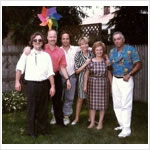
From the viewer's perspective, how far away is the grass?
17.3 feet

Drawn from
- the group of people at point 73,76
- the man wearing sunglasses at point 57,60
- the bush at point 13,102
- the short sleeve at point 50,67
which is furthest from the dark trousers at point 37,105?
the bush at point 13,102

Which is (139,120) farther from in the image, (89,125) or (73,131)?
(73,131)

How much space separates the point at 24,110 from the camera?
305 inches

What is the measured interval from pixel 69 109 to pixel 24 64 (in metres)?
1.57

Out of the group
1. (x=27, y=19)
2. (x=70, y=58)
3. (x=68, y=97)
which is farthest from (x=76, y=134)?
(x=27, y=19)

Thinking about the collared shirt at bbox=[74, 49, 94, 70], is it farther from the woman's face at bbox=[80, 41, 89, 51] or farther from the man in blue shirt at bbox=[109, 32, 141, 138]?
the man in blue shirt at bbox=[109, 32, 141, 138]

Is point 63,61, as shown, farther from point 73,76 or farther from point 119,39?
point 119,39

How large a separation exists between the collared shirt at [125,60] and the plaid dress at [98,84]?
1.22 feet

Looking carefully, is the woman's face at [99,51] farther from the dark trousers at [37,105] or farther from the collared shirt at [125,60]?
the dark trousers at [37,105]

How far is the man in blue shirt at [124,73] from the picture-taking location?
5.35 m

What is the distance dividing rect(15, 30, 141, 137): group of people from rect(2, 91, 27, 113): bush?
1.64m

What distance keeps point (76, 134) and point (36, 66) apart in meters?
1.33

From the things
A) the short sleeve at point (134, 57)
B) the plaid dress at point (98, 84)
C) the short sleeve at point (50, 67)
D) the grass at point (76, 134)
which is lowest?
the grass at point (76, 134)

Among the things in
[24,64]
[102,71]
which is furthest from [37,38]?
[102,71]
